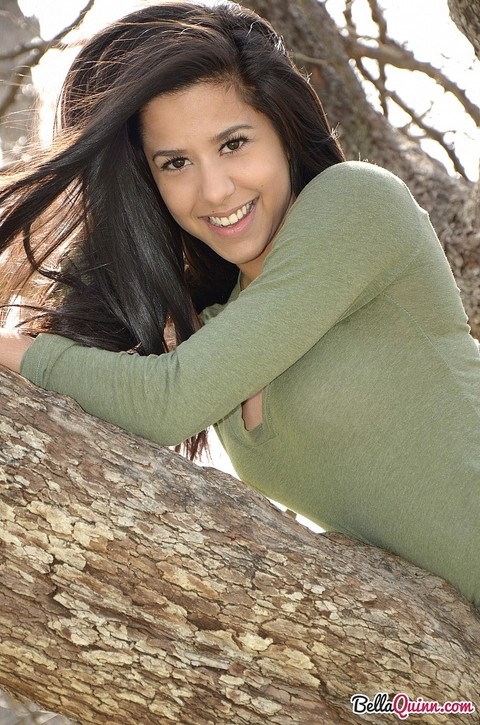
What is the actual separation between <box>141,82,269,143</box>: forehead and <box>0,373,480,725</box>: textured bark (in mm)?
814

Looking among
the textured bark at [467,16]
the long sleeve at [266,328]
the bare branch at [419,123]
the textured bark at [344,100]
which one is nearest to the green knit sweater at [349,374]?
the long sleeve at [266,328]

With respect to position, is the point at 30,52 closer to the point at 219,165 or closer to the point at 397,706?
the point at 219,165

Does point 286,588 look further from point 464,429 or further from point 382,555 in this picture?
point 464,429

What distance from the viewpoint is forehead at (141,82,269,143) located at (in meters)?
2.24

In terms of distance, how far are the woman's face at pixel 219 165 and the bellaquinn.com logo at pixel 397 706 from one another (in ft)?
3.88

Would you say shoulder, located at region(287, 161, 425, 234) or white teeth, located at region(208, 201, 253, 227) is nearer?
shoulder, located at region(287, 161, 425, 234)

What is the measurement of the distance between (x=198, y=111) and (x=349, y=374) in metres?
0.73

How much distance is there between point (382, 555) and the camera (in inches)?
78.7

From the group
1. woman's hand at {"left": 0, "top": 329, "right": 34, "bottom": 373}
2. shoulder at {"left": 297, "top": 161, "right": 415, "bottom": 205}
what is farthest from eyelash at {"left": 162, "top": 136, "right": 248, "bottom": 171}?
woman's hand at {"left": 0, "top": 329, "right": 34, "bottom": 373}

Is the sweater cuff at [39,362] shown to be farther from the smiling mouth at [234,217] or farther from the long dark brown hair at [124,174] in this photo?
the smiling mouth at [234,217]

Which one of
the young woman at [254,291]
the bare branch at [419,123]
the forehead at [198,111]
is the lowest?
the young woman at [254,291]

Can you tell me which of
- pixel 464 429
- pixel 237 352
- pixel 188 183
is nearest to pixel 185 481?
pixel 237 352

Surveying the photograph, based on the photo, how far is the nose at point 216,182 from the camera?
7.44ft

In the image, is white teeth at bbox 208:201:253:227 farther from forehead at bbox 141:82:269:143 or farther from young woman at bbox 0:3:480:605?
forehead at bbox 141:82:269:143
